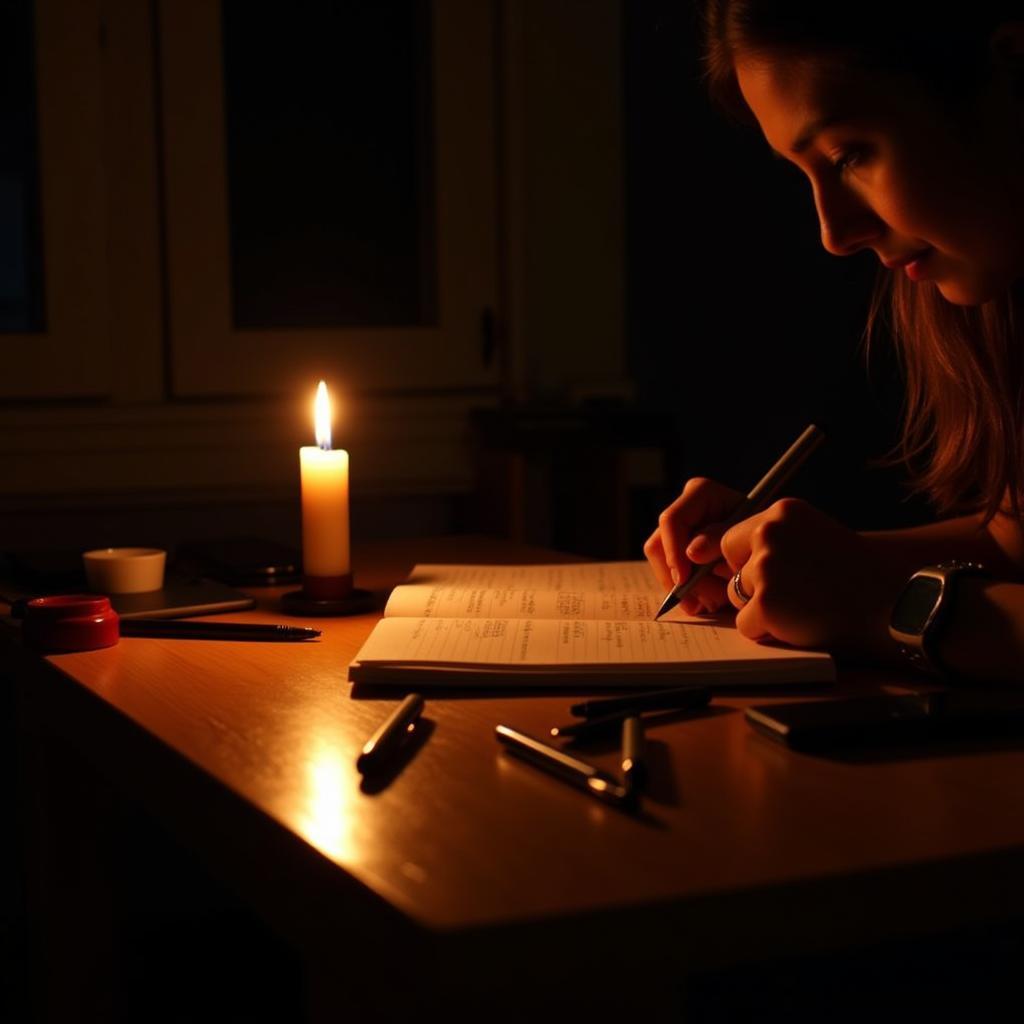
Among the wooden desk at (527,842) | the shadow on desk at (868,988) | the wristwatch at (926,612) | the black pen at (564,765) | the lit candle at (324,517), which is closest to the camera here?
the wooden desk at (527,842)

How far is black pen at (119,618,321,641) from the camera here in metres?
1.09

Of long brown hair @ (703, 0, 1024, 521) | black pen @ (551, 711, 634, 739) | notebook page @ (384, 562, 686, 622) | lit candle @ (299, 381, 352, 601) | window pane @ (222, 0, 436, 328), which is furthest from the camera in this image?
window pane @ (222, 0, 436, 328)

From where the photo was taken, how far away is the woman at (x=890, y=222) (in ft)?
3.12

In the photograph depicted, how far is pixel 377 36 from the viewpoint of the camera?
2.54m

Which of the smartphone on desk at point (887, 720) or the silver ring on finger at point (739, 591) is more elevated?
the silver ring on finger at point (739, 591)

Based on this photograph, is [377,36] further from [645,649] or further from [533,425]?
[645,649]

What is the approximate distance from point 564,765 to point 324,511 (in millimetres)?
571

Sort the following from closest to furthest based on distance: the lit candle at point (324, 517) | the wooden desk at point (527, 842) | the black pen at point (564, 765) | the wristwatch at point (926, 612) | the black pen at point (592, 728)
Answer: the wooden desk at point (527, 842) < the black pen at point (564, 765) < the black pen at point (592, 728) < the wristwatch at point (926, 612) < the lit candle at point (324, 517)

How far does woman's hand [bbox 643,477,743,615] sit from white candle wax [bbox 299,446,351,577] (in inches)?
10.2

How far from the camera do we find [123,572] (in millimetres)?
1294

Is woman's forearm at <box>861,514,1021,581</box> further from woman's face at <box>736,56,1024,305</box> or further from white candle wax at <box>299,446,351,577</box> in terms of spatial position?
white candle wax at <box>299,446,351,577</box>

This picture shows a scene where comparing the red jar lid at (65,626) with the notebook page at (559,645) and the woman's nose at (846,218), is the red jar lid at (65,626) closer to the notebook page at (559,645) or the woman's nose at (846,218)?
the notebook page at (559,645)

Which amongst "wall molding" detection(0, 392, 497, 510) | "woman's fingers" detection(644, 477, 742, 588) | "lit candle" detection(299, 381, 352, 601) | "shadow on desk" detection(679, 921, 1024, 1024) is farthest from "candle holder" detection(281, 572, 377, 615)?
"wall molding" detection(0, 392, 497, 510)

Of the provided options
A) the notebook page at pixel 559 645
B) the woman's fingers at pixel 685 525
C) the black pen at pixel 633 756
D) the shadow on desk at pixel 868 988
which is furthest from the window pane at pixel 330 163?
the black pen at pixel 633 756
